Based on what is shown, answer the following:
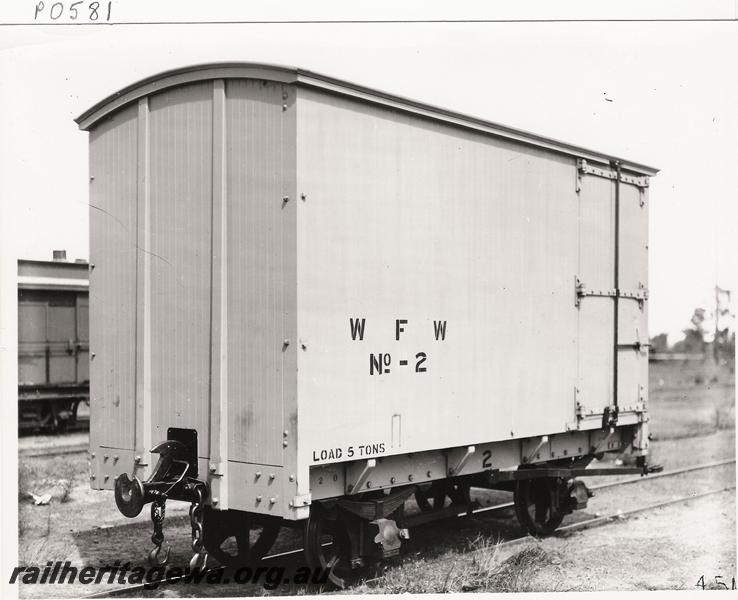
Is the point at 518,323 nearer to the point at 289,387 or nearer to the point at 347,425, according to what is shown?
the point at 347,425

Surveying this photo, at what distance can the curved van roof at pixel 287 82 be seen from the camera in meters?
5.75

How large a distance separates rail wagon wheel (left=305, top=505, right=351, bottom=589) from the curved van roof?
3.31 m

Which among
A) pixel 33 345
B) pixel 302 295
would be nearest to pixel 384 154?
pixel 302 295

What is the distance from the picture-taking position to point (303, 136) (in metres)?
5.74

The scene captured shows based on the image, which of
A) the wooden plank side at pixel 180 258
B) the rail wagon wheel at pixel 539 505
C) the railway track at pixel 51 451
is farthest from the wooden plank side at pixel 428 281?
the railway track at pixel 51 451

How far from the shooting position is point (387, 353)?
6.41 metres

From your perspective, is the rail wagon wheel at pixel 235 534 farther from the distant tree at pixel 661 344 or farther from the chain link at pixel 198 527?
the distant tree at pixel 661 344

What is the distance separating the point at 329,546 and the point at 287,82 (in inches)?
149

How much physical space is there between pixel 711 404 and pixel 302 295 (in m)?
23.1

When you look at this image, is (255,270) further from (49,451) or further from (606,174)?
(49,451)

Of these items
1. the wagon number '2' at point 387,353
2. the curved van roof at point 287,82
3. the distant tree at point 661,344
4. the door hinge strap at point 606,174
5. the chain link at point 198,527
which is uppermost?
the curved van roof at point 287,82

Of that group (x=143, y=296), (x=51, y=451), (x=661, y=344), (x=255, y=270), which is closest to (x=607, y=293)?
(x=255, y=270)

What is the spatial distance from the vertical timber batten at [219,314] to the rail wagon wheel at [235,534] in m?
0.91

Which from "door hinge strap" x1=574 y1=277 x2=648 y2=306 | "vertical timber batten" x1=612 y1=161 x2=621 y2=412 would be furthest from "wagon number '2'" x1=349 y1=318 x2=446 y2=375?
"vertical timber batten" x1=612 y1=161 x2=621 y2=412
